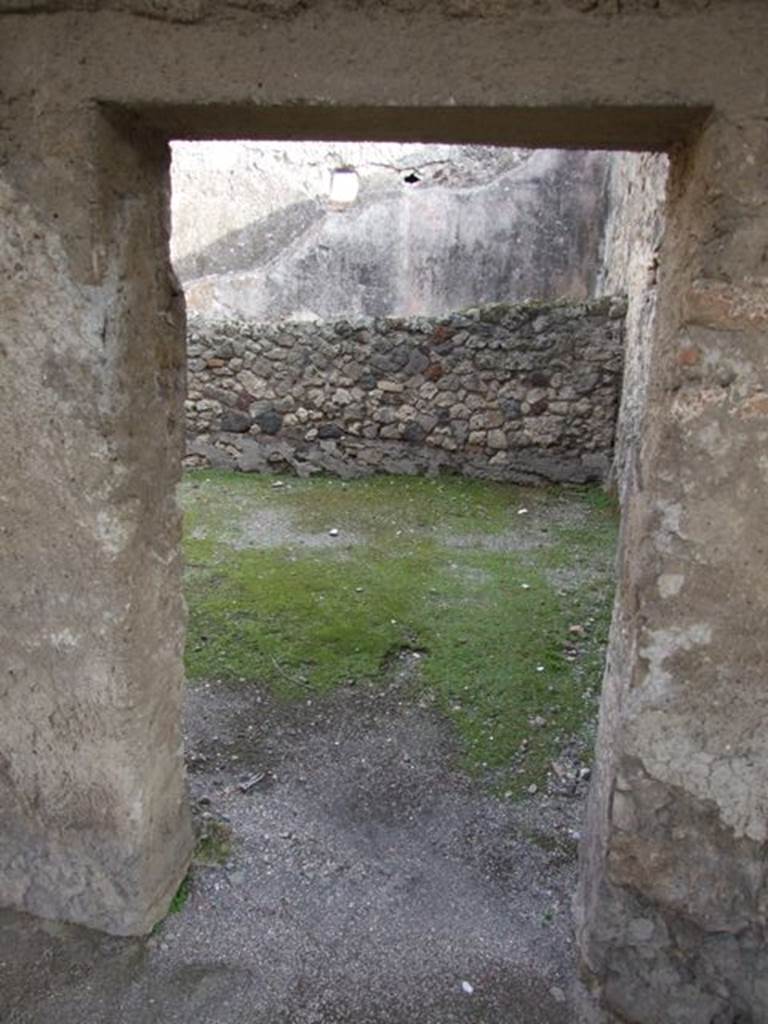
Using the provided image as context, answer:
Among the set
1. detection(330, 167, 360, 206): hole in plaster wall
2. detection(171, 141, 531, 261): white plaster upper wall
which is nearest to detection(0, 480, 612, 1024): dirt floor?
detection(330, 167, 360, 206): hole in plaster wall

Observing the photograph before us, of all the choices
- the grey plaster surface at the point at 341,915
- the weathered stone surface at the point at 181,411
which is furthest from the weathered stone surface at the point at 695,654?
the grey plaster surface at the point at 341,915

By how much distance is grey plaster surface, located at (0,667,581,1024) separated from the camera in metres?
1.91

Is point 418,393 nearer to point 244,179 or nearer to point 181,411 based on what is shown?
point 181,411

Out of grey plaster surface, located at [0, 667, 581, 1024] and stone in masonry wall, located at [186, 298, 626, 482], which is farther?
stone in masonry wall, located at [186, 298, 626, 482]

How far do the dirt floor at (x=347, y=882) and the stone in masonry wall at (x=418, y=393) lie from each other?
3726 millimetres

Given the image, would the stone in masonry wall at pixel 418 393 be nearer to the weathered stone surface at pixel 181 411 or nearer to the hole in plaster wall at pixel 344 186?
the weathered stone surface at pixel 181 411

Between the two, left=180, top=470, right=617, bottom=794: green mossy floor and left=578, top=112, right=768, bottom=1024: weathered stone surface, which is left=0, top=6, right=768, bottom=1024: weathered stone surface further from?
left=180, top=470, right=617, bottom=794: green mossy floor

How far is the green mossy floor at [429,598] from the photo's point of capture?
11.1ft

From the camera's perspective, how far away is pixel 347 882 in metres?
2.33

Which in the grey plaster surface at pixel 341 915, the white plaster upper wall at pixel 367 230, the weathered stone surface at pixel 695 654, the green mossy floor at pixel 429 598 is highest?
the white plaster upper wall at pixel 367 230

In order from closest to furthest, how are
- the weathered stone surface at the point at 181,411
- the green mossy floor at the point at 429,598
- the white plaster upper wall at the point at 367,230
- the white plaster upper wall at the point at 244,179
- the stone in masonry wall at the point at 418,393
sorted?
the weathered stone surface at the point at 181,411 < the green mossy floor at the point at 429,598 < the stone in masonry wall at the point at 418,393 < the white plaster upper wall at the point at 367,230 < the white plaster upper wall at the point at 244,179

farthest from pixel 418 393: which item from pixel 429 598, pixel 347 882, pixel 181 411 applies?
pixel 347 882

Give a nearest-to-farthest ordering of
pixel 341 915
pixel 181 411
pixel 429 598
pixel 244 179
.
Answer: pixel 181 411 → pixel 341 915 → pixel 429 598 → pixel 244 179

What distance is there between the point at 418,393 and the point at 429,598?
3.11 meters
